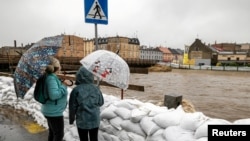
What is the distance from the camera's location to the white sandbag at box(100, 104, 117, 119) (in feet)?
11.8

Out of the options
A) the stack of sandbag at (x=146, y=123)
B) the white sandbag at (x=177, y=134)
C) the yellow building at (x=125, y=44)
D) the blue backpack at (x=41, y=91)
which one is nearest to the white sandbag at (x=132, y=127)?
the stack of sandbag at (x=146, y=123)

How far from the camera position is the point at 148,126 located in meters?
3.09

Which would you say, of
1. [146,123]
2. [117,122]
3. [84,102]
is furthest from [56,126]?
[146,123]

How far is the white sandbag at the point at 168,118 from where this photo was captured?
292 centimetres

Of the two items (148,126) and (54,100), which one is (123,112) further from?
(54,100)

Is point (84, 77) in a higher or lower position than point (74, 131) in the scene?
higher

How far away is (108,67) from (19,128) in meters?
2.40

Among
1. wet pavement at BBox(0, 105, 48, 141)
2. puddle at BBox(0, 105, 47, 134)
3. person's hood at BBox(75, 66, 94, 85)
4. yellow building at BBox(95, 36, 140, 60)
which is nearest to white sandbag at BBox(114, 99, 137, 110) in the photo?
person's hood at BBox(75, 66, 94, 85)

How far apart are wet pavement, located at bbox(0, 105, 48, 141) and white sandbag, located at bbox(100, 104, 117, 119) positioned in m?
1.02

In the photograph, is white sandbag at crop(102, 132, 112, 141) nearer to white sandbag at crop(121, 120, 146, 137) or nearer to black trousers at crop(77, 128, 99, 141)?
white sandbag at crop(121, 120, 146, 137)

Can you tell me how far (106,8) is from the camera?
3.57 metres

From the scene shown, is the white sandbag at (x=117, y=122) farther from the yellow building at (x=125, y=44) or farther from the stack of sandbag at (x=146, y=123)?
the yellow building at (x=125, y=44)

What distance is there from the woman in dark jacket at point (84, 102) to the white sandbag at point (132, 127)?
0.62m

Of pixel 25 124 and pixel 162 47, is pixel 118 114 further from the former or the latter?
pixel 162 47
